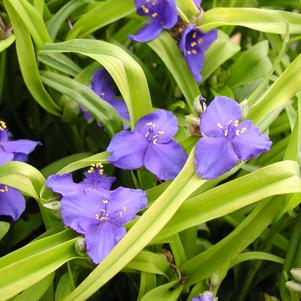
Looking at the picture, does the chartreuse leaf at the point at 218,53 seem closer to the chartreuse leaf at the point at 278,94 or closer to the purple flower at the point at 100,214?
the chartreuse leaf at the point at 278,94

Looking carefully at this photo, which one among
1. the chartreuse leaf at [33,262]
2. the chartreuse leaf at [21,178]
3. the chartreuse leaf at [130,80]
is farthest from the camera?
the chartreuse leaf at [130,80]

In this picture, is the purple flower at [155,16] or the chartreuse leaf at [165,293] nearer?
the chartreuse leaf at [165,293]

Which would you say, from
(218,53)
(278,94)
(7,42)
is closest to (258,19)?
(218,53)

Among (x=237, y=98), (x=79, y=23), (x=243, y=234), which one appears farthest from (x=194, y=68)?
(x=243, y=234)

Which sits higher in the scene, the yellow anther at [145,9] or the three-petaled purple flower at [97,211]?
the yellow anther at [145,9]

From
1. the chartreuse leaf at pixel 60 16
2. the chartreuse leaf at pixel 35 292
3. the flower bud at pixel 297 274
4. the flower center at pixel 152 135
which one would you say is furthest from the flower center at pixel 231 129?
the chartreuse leaf at pixel 60 16

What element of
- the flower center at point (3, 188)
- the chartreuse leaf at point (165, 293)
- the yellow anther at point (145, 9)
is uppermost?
the yellow anther at point (145, 9)

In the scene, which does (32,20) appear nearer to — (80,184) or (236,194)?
(80,184)

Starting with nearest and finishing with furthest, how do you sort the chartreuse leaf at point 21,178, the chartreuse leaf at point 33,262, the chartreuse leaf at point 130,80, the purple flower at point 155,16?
the chartreuse leaf at point 33,262 → the chartreuse leaf at point 21,178 → the chartreuse leaf at point 130,80 → the purple flower at point 155,16

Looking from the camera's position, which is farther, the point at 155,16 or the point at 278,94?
the point at 155,16
